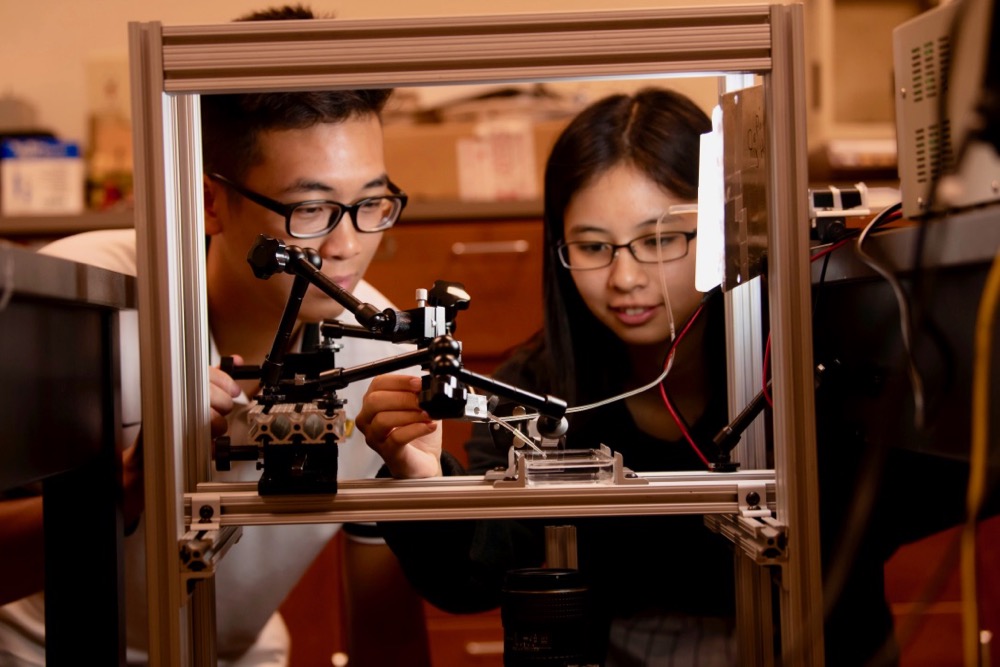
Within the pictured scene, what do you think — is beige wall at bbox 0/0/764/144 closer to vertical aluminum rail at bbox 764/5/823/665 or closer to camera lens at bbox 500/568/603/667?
vertical aluminum rail at bbox 764/5/823/665

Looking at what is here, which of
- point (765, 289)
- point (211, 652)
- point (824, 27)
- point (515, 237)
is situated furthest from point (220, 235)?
point (824, 27)

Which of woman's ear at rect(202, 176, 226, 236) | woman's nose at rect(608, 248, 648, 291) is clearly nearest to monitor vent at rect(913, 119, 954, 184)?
woman's nose at rect(608, 248, 648, 291)

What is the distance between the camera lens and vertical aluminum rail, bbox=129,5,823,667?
933mm

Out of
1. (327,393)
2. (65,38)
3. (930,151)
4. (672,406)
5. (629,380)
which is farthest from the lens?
(65,38)

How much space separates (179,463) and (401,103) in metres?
1.80

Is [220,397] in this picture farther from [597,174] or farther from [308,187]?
[597,174]

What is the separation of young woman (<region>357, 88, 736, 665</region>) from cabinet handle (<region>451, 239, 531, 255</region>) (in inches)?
32.7

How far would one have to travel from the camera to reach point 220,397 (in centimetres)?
113

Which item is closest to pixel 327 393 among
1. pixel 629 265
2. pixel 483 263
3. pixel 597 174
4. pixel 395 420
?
pixel 395 420

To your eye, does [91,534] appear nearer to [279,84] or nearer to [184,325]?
[184,325]

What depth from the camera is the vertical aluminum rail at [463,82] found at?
0.93 m

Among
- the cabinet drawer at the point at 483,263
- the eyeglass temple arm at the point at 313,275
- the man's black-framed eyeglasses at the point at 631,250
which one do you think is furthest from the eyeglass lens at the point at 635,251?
the cabinet drawer at the point at 483,263

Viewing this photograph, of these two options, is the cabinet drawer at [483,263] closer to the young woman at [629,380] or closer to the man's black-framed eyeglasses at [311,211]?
the young woman at [629,380]

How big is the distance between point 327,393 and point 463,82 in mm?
361
